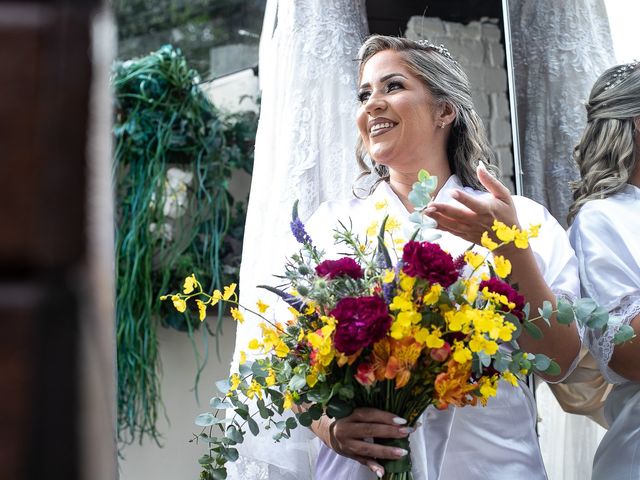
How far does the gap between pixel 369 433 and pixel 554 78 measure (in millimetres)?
1288

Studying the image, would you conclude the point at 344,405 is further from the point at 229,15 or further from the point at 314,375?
the point at 229,15

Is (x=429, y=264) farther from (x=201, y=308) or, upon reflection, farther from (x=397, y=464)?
(x=201, y=308)

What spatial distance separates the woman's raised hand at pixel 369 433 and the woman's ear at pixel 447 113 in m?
0.80

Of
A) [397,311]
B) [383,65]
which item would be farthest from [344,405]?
[383,65]

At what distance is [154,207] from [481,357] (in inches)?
71.5

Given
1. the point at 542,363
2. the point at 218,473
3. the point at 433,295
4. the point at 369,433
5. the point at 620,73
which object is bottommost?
the point at 218,473

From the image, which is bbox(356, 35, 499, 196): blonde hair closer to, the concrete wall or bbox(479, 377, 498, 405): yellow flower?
the concrete wall

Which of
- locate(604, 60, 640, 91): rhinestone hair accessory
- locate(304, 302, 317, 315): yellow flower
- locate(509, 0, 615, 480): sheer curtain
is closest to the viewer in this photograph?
locate(304, 302, 317, 315): yellow flower

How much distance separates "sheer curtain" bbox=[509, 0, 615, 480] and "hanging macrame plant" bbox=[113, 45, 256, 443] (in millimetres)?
1038

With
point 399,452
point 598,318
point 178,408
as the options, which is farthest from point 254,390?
point 178,408

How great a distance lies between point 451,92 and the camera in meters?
2.03

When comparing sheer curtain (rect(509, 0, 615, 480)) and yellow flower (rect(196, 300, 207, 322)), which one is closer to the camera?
yellow flower (rect(196, 300, 207, 322))

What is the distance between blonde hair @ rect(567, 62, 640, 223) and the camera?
2080 millimetres

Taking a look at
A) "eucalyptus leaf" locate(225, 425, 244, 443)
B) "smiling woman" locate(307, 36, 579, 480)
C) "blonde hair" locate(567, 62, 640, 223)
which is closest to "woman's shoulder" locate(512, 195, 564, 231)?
"smiling woman" locate(307, 36, 579, 480)
